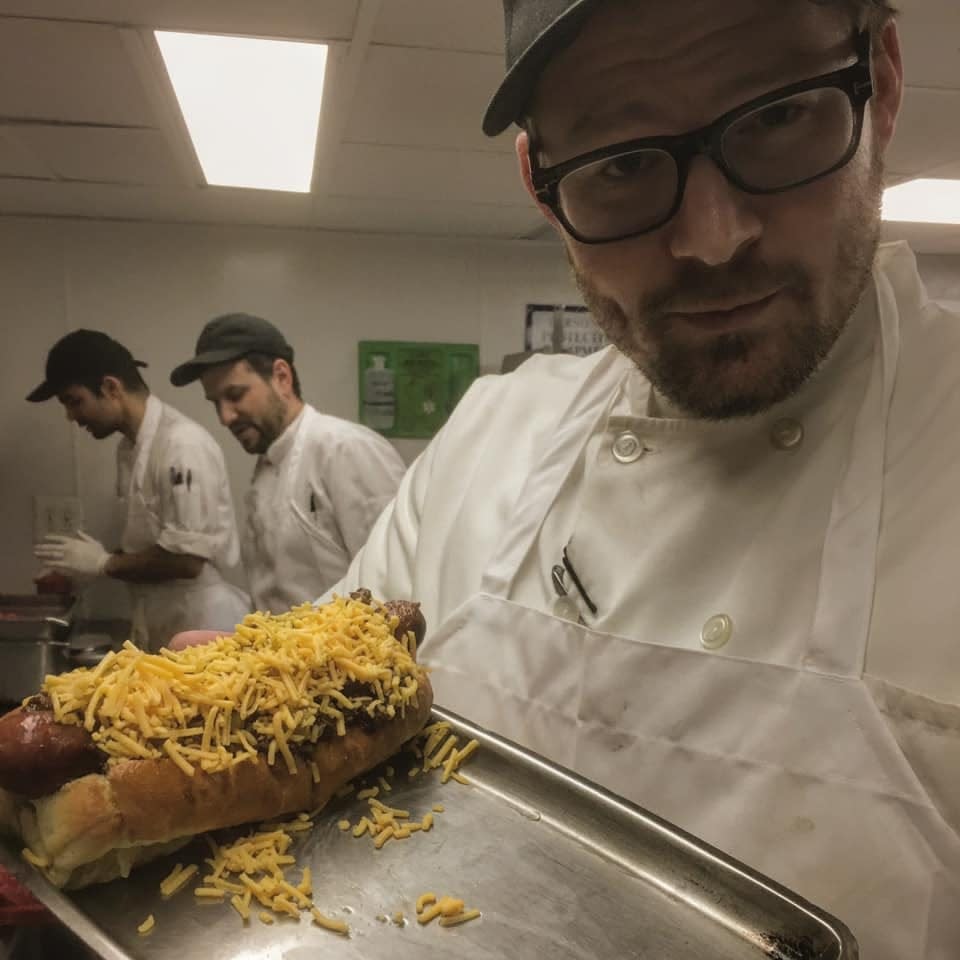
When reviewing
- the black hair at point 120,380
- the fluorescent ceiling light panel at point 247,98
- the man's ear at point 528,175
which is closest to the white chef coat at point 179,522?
the black hair at point 120,380

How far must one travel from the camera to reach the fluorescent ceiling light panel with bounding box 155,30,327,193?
8.87 ft

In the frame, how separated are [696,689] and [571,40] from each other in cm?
88

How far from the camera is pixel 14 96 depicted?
10.2 feet

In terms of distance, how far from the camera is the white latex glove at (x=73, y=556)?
479cm

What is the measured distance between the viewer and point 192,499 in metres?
4.51

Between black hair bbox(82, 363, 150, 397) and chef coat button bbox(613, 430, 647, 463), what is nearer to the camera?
chef coat button bbox(613, 430, 647, 463)

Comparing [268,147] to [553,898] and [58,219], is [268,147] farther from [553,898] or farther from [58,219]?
[553,898]

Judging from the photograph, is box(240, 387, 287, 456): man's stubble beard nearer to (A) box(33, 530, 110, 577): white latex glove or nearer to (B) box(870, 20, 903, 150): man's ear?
(A) box(33, 530, 110, 577): white latex glove

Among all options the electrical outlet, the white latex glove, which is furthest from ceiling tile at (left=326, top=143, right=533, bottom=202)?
the electrical outlet

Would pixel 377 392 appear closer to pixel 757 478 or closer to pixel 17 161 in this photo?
pixel 17 161

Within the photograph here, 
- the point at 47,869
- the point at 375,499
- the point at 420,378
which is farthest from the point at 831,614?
the point at 420,378

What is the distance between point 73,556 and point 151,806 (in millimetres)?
4284

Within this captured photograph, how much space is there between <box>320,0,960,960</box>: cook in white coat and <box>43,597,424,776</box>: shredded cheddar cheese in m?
0.23

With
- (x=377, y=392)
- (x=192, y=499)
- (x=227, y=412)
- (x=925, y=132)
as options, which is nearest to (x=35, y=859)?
(x=227, y=412)
